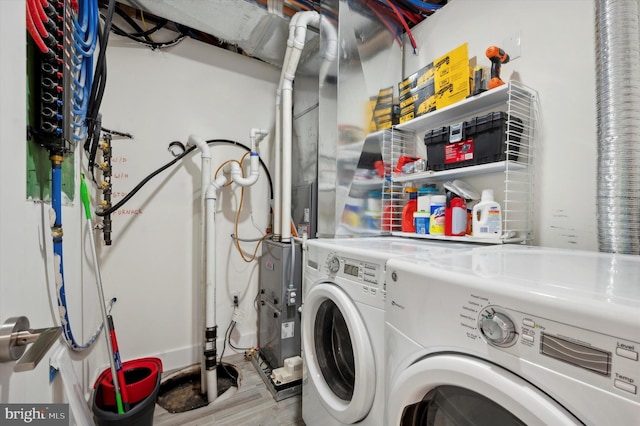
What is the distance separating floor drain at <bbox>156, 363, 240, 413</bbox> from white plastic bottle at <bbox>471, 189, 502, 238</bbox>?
172cm

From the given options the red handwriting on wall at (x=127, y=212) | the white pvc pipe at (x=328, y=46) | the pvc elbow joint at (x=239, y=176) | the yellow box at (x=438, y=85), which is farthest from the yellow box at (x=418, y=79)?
the red handwriting on wall at (x=127, y=212)

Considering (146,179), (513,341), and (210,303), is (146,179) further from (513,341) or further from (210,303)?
(513,341)

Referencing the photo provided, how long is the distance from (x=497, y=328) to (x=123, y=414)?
1468 mm

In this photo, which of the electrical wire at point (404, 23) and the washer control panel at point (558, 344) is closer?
the washer control panel at point (558, 344)

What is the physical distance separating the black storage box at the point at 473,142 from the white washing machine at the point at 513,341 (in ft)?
1.90

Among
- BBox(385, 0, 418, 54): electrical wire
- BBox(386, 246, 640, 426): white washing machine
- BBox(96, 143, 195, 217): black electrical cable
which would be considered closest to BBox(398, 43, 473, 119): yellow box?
BBox(385, 0, 418, 54): electrical wire

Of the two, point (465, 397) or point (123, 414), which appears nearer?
point (465, 397)

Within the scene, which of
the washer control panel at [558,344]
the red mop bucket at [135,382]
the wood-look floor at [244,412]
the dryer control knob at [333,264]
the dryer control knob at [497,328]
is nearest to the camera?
the washer control panel at [558,344]

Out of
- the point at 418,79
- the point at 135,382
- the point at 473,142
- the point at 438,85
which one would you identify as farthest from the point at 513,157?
the point at 135,382

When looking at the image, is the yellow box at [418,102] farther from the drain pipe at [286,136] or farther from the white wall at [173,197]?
the white wall at [173,197]

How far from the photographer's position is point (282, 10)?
1617 mm

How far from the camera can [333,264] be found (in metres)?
1.02

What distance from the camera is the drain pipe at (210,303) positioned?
5.07ft

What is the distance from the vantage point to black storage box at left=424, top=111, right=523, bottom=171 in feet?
3.63
